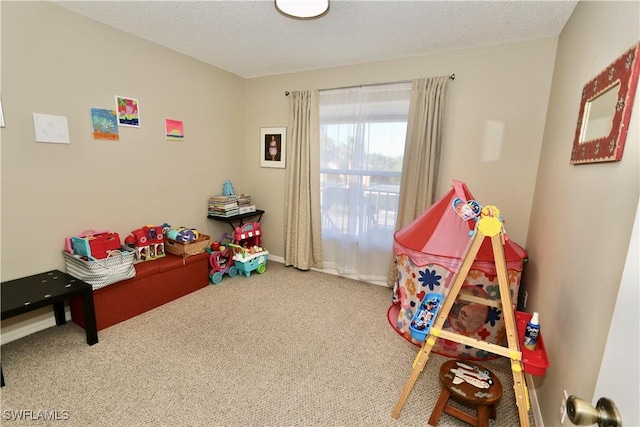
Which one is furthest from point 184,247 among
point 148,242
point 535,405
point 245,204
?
point 535,405

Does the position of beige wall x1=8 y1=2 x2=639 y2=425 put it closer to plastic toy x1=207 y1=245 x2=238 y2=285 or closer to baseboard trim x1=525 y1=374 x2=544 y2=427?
baseboard trim x1=525 y1=374 x2=544 y2=427

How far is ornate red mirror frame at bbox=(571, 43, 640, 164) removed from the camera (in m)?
1.04

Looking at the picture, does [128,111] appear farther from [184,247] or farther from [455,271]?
[455,271]

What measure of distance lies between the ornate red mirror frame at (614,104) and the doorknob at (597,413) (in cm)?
92

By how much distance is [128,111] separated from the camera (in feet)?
8.68

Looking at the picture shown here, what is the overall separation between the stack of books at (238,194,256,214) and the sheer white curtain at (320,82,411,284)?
0.97 m

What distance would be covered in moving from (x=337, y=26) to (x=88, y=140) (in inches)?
87.9

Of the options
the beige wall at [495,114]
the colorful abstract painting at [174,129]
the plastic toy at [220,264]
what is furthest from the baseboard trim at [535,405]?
the colorful abstract painting at [174,129]

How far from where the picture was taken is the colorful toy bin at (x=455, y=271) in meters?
2.02

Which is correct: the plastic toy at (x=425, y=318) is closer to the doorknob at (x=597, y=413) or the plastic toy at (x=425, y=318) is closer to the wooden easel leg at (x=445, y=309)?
the wooden easel leg at (x=445, y=309)

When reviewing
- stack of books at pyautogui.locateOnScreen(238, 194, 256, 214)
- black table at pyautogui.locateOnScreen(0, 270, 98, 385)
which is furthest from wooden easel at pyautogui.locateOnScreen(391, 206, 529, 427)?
stack of books at pyautogui.locateOnScreen(238, 194, 256, 214)

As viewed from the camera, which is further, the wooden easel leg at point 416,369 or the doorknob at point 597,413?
the wooden easel leg at point 416,369

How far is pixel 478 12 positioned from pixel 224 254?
3199 mm

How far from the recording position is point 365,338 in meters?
2.31
